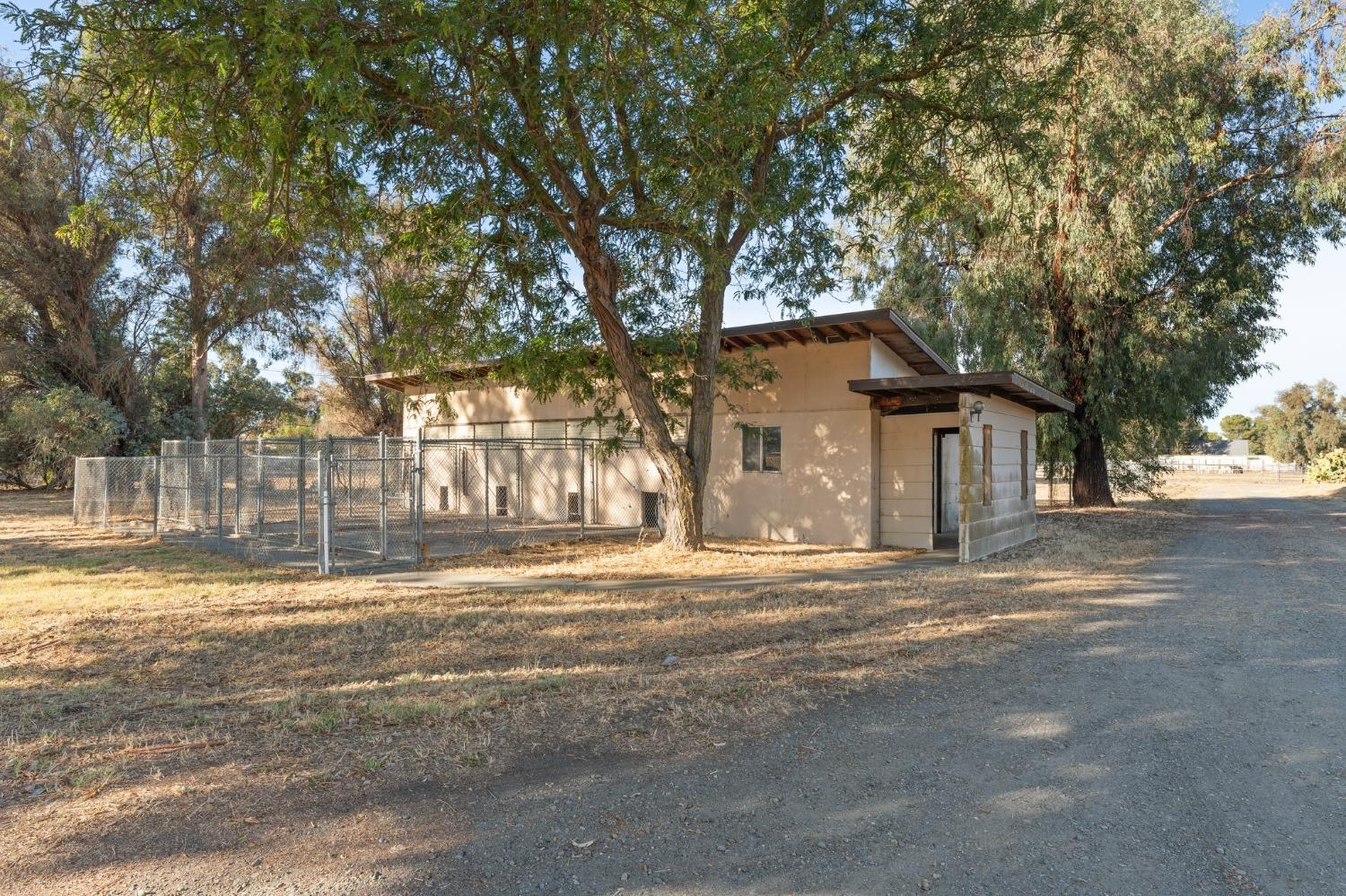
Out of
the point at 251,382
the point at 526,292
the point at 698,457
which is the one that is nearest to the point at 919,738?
the point at 698,457

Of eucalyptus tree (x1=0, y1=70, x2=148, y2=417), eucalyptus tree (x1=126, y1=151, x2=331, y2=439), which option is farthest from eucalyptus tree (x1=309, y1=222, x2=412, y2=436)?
eucalyptus tree (x1=0, y1=70, x2=148, y2=417)

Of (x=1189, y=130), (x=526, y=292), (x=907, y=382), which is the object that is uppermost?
(x=1189, y=130)

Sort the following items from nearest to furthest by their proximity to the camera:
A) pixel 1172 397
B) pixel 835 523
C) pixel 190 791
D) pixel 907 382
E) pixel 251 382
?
pixel 190 791 < pixel 907 382 < pixel 835 523 < pixel 1172 397 < pixel 251 382

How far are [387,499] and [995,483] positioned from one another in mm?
11116

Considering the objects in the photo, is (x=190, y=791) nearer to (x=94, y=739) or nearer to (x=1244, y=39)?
(x=94, y=739)

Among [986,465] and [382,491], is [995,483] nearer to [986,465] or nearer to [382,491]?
[986,465]

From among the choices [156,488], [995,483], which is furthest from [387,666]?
[156,488]

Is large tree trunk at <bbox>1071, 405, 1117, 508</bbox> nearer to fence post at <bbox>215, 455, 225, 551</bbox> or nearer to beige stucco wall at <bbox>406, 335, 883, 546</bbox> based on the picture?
beige stucco wall at <bbox>406, 335, 883, 546</bbox>

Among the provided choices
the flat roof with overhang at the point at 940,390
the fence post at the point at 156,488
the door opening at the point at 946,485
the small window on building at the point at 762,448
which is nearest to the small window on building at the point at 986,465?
the flat roof with overhang at the point at 940,390

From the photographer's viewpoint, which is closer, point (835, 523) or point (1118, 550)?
point (1118, 550)

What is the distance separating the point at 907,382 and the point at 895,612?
217 inches

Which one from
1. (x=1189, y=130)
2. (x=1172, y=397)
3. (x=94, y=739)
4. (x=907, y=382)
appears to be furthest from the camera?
(x=1172, y=397)

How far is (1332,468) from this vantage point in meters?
40.4

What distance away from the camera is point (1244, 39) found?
59.8 ft
